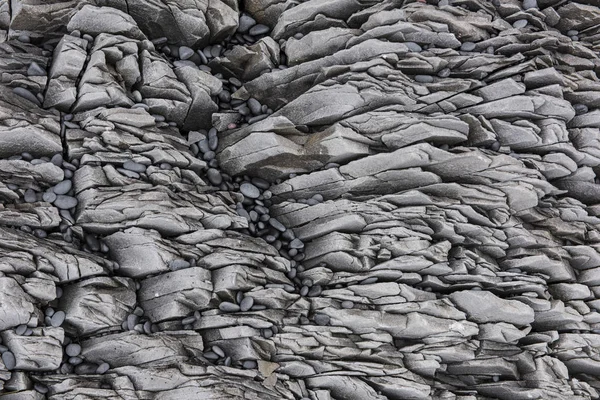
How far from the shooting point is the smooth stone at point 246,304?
35.0 ft

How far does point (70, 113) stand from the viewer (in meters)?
11.9

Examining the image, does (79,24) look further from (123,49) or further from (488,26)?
(488,26)

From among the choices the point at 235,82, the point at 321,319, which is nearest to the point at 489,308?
the point at 321,319

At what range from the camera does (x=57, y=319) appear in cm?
952

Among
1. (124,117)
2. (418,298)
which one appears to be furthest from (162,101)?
(418,298)

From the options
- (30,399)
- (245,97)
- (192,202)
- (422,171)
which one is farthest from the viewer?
(245,97)

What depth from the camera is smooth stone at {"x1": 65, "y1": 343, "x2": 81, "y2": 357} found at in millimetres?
9617

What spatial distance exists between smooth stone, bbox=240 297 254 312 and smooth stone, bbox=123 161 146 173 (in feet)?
12.3

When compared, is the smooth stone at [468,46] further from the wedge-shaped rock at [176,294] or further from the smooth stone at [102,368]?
the smooth stone at [102,368]

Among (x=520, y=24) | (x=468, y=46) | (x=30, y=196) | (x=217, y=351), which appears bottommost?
(x=217, y=351)

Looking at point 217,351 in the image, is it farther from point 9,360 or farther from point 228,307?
point 9,360

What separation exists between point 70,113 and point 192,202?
368cm

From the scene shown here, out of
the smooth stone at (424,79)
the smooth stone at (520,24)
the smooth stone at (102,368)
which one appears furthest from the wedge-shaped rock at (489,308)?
the smooth stone at (520,24)

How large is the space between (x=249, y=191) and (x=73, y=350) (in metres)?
5.21
